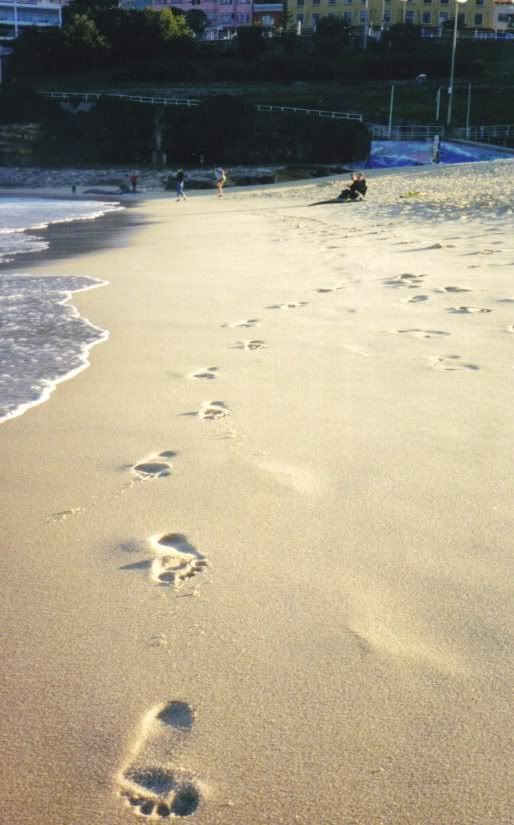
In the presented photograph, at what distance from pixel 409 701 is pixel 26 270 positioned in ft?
39.8

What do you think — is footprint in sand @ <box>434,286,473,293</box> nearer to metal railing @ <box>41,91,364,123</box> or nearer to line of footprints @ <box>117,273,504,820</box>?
line of footprints @ <box>117,273,504,820</box>

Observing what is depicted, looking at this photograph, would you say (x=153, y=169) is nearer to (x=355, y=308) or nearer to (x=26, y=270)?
(x=26, y=270)

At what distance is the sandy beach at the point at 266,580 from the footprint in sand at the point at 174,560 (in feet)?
0.05

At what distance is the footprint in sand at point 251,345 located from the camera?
320 inches

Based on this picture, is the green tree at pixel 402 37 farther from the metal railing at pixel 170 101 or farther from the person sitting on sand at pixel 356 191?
the person sitting on sand at pixel 356 191

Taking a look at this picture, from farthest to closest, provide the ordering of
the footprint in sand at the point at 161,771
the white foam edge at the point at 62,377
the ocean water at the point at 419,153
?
the ocean water at the point at 419,153 < the white foam edge at the point at 62,377 < the footprint in sand at the point at 161,771

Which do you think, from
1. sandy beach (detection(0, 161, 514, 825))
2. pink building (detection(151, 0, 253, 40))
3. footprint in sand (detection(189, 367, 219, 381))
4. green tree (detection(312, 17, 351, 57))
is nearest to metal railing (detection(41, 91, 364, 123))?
green tree (detection(312, 17, 351, 57))

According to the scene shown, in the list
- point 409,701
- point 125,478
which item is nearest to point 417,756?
point 409,701

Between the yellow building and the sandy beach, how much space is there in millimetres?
102355

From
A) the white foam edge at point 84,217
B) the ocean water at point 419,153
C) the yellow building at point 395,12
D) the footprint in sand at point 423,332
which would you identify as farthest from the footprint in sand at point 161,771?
the yellow building at point 395,12

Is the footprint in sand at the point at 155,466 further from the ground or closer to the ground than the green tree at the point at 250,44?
closer to the ground

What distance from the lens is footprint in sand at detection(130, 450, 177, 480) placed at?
5246 millimetres

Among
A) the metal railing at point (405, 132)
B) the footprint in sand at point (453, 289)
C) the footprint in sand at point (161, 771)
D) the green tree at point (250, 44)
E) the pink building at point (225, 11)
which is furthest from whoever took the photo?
the pink building at point (225, 11)

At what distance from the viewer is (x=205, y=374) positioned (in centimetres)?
727
